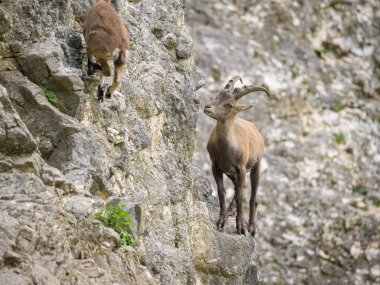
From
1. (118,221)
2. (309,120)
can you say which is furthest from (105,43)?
(309,120)

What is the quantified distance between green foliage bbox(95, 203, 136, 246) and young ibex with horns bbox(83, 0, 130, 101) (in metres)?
1.63

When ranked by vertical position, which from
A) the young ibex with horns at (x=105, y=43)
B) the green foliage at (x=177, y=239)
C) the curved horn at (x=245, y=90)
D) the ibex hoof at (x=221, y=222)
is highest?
the young ibex with horns at (x=105, y=43)

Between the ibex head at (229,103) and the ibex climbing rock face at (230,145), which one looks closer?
the ibex climbing rock face at (230,145)

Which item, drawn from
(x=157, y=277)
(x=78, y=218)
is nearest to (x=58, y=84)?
(x=78, y=218)

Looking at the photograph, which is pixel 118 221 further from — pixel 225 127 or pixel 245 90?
pixel 245 90

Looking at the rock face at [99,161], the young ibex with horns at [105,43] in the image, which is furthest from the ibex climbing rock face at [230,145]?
the young ibex with horns at [105,43]

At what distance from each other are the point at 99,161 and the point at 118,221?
86 cm

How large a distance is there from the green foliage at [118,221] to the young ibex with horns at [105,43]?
163 centimetres

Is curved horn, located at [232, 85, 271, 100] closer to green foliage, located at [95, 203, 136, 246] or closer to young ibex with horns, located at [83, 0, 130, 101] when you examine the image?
young ibex with horns, located at [83, 0, 130, 101]

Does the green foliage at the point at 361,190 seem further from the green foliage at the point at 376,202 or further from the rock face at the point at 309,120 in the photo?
the green foliage at the point at 376,202

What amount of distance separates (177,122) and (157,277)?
292 cm

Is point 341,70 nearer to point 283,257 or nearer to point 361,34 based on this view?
point 361,34

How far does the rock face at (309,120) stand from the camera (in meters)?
20.1

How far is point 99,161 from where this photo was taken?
30.1 feet
